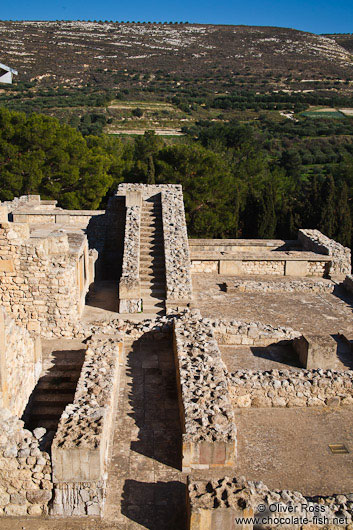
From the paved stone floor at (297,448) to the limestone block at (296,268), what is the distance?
26.1ft

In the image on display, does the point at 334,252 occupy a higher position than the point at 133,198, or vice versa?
the point at 133,198

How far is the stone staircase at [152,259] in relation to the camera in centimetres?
1201

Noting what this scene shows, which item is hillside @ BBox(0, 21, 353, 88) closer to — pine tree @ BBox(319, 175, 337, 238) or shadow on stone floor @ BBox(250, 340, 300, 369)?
pine tree @ BBox(319, 175, 337, 238)

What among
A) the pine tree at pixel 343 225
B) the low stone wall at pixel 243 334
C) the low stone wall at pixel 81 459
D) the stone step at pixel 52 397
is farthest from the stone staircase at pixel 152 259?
the pine tree at pixel 343 225

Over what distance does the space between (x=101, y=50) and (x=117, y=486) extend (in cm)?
7490

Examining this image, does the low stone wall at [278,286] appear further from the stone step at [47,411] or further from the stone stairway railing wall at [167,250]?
the stone step at [47,411]

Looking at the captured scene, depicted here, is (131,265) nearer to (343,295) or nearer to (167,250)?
(167,250)

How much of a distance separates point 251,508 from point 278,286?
9660 mm

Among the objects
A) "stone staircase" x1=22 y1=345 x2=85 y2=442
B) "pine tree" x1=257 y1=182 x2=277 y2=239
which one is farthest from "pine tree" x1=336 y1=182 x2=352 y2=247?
"stone staircase" x1=22 y1=345 x2=85 y2=442

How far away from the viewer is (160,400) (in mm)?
8055

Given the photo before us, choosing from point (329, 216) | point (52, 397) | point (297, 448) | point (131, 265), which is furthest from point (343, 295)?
point (52, 397)

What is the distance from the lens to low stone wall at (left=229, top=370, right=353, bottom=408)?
8.17 metres

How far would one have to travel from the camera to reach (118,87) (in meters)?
66.8

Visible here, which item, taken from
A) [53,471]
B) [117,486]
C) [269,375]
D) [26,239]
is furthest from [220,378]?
[26,239]
